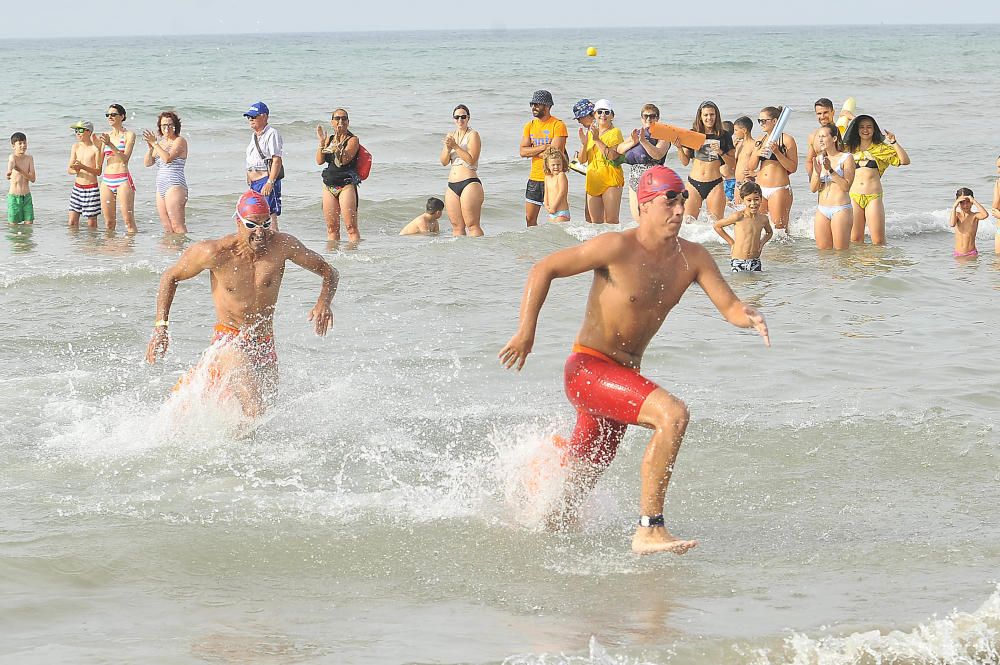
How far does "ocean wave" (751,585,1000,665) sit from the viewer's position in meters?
4.52

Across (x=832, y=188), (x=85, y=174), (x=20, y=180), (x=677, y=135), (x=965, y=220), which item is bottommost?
(x=20, y=180)

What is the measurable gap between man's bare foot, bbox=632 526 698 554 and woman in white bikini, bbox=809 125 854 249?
8389 mm

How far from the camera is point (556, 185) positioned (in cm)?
1417

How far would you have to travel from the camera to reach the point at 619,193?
14.2 m

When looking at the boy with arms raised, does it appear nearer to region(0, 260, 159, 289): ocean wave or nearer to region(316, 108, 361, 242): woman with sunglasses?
region(0, 260, 159, 289): ocean wave

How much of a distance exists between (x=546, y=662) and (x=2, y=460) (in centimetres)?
400

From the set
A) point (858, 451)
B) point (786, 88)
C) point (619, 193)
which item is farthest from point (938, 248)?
point (786, 88)

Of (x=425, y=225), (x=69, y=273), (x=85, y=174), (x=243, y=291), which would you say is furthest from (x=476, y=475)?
(x=85, y=174)

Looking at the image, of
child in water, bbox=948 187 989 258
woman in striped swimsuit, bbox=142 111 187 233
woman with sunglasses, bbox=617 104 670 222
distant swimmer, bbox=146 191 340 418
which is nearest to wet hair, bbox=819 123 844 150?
child in water, bbox=948 187 989 258

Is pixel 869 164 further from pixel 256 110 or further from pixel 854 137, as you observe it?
pixel 256 110

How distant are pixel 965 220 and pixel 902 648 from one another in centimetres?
900

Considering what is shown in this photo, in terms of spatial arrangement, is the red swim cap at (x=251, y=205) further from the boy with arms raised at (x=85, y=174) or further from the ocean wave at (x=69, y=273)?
the boy with arms raised at (x=85, y=174)

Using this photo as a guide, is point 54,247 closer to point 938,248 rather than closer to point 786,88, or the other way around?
point 938,248

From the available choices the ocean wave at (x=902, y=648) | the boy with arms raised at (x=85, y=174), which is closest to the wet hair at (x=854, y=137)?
the boy with arms raised at (x=85, y=174)
